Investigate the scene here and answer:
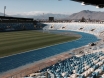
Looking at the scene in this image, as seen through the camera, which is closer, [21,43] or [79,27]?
[21,43]

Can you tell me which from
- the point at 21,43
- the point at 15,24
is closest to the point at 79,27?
the point at 15,24

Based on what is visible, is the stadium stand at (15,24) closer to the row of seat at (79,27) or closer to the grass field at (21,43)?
the row of seat at (79,27)

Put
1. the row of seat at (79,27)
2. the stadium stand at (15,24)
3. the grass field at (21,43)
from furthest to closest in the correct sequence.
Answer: the stadium stand at (15,24)
the row of seat at (79,27)
the grass field at (21,43)

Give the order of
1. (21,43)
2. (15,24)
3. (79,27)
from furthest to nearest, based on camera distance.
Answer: (79,27) < (15,24) < (21,43)

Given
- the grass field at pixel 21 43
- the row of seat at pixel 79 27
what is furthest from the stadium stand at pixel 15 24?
the grass field at pixel 21 43

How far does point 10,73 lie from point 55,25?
8910cm

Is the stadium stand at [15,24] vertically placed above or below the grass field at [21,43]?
above

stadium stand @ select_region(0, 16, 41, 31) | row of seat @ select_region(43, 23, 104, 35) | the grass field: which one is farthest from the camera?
stadium stand @ select_region(0, 16, 41, 31)

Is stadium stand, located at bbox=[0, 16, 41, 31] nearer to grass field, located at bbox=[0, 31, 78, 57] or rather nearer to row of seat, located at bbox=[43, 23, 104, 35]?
row of seat, located at bbox=[43, 23, 104, 35]

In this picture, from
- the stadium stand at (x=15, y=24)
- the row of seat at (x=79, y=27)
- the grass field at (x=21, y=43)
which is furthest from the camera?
the stadium stand at (x=15, y=24)

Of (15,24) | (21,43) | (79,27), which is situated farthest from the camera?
(79,27)

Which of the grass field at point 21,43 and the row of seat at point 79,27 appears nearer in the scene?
the grass field at point 21,43

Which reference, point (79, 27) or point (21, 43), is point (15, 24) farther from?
point (21, 43)

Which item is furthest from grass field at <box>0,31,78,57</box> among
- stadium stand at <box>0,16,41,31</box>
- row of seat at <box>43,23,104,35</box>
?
row of seat at <box>43,23,104,35</box>
